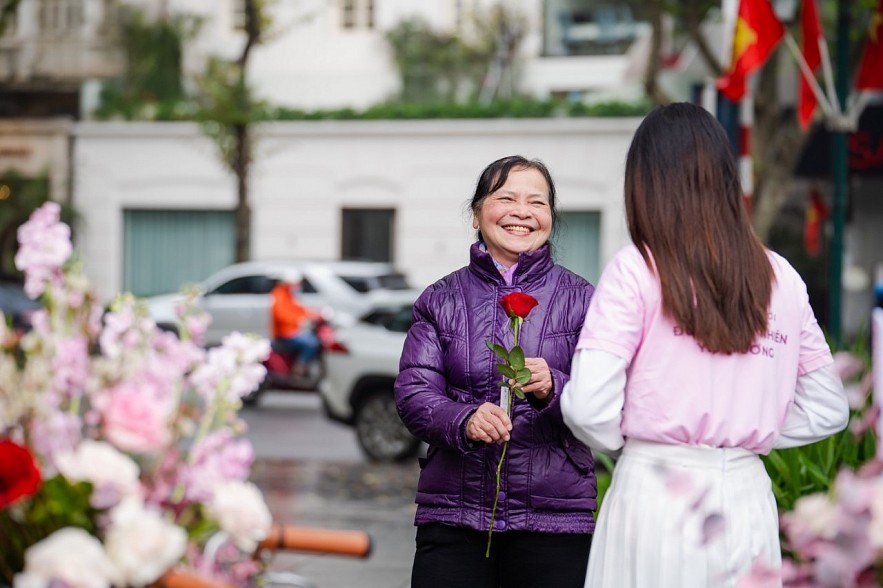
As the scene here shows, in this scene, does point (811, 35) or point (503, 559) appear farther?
point (811, 35)

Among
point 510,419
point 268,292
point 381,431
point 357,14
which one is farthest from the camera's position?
point 357,14

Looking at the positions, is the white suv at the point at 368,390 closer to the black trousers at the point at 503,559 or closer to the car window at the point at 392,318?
the car window at the point at 392,318

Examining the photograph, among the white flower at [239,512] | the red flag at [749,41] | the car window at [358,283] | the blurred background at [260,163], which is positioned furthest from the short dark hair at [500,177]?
the blurred background at [260,163]

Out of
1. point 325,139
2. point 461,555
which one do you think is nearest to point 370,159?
point 325,139

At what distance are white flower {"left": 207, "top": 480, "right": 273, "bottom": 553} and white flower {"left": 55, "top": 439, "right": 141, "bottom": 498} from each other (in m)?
0.10

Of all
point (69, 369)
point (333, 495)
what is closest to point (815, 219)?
point (333, 495)

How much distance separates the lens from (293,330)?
58.1 feet

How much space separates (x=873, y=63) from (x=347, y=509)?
5524 mm

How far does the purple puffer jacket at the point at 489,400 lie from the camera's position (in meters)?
3.50

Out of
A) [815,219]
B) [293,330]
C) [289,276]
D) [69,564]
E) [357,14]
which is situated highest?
[357,14]

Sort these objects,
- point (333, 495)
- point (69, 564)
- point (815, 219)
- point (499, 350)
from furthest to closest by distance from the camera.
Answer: point (815, 219), point (333, 495), point (499, 350), point (69, 564)

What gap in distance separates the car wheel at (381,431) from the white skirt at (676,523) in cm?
963

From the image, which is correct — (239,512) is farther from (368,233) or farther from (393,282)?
(368,233)

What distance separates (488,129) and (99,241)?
9425 mm
